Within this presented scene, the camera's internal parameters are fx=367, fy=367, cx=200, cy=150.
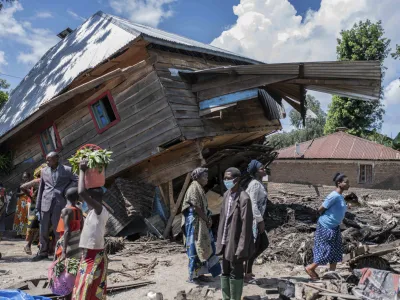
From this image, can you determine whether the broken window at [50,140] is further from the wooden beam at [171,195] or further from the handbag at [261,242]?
the handbag at [261,242]

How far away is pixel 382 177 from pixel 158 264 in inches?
726

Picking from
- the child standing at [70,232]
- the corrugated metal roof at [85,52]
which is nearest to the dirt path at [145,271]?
the child standing at [70,232]

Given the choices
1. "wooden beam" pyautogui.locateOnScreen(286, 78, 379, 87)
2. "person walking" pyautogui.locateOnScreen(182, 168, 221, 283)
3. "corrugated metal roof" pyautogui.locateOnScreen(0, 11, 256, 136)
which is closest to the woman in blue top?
"person walking" pyautogui.locateOnScreen(182, 168, 221, 283)

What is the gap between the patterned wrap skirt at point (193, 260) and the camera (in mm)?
5391

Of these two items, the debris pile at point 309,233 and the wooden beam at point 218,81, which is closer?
the debris pile at point 309,233

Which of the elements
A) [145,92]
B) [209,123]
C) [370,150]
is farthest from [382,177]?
[145,92]

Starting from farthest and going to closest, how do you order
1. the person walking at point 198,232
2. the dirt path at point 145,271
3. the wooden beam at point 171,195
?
the wooden beam at point 171,195, the person walking at point 198,232, the dirt path at point 145,271

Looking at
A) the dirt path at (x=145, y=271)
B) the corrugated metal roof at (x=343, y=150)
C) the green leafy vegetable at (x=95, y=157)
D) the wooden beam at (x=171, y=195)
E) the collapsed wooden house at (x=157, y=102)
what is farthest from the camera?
the corrugated metal roof at (x=343, y=150)

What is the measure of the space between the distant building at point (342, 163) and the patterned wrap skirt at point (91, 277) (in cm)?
2003

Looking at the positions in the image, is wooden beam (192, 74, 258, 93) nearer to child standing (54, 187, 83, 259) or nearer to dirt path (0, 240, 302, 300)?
dirt path (0, 240, 302, 300)

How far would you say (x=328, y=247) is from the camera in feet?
18.1

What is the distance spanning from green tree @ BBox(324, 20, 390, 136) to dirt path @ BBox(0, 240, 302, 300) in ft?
69.8

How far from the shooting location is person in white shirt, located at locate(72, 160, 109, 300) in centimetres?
337

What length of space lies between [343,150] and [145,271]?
60.4ft
